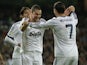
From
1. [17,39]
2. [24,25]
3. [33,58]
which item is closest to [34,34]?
[33,58]

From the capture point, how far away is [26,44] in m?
14.5

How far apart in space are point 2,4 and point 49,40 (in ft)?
18.7

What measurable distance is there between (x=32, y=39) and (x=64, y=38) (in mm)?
1318

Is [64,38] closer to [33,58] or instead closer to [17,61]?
Answer: [33,58]

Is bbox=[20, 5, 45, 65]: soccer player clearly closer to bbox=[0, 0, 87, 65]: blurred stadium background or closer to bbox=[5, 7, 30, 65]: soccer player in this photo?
bbox=[5, 7, 30, 65]: soccer player

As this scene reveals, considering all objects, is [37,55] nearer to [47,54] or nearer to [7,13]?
[47,54]

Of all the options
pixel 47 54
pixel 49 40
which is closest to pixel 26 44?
pixel 47 54

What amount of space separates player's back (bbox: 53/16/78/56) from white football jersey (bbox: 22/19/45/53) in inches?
43.9

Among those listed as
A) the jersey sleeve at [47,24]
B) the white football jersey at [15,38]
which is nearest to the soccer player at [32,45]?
the white football jersey at [15,38]

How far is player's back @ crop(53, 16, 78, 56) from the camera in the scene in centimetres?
1326

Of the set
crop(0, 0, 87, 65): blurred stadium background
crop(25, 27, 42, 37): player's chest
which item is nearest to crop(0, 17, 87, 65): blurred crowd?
crop(0, 0, 87, 65): blurred stadium background

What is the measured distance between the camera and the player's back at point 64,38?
1326 cm

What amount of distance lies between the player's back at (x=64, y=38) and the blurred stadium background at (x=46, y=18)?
209 inches

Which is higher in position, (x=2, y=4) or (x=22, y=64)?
(x=2, y=4)
